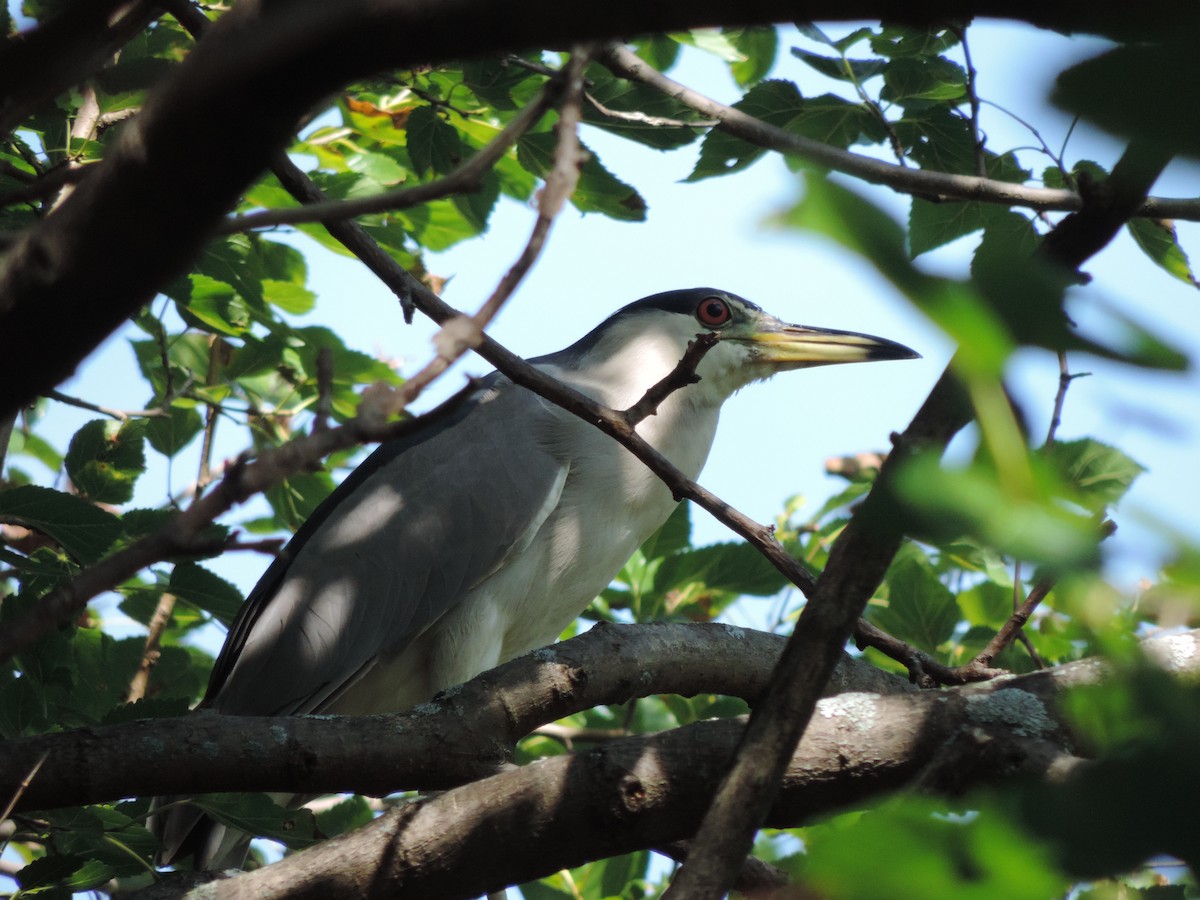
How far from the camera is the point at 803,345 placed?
4.39 metres

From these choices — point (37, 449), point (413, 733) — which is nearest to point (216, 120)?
point (413, 733)

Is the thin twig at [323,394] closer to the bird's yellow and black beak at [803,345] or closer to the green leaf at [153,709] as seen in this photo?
the green leaf at [153,709]

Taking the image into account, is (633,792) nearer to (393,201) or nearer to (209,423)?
(393,201)

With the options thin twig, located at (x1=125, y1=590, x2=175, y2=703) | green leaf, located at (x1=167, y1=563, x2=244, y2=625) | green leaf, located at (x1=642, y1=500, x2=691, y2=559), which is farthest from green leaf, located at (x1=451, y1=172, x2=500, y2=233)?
thin twig, located at (x1=125, y1=590, x2=175, y2=703)

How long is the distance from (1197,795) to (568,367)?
409 centimetres

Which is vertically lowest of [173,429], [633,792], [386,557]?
[633,792]

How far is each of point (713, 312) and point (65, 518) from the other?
2.64m

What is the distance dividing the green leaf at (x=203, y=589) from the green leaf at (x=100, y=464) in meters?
0.27

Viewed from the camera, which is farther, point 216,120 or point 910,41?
point 910,41

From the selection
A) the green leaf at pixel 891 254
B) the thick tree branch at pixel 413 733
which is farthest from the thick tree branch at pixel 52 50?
the thick tree branch at pixel 413 733

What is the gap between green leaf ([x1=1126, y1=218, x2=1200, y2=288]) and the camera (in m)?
2.72

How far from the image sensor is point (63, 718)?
2.89 metres

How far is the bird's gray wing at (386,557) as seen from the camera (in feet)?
12.2

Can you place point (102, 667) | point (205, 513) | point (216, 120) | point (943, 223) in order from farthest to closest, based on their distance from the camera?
point (102, 667) → point (943, 223) → point (205, 513) → point (216, 120)
